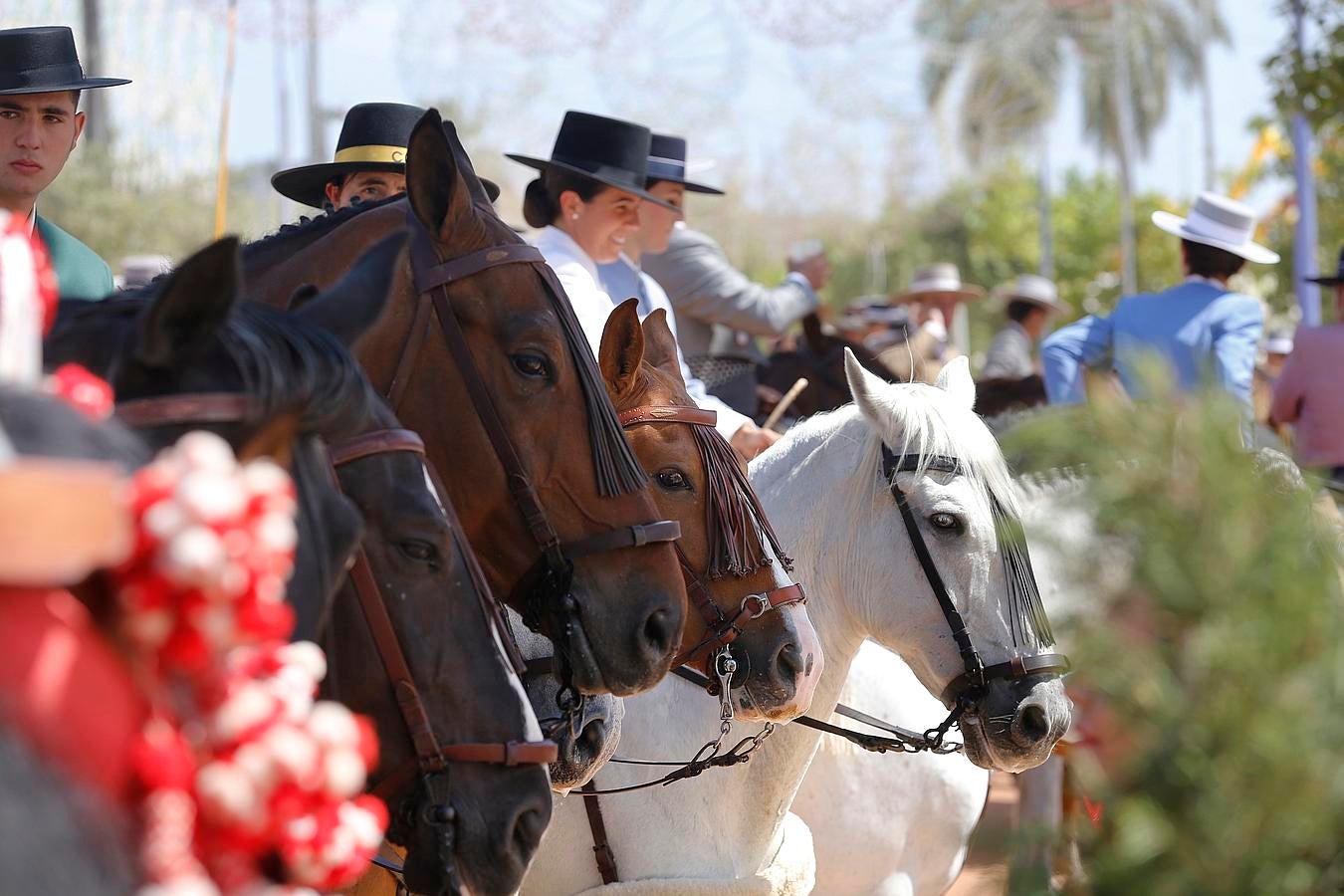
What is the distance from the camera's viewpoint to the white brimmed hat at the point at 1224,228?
7371mm

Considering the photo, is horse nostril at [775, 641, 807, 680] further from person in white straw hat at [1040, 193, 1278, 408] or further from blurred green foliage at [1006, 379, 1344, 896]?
person in white straw hat at [1040, 193, 1278, 408]

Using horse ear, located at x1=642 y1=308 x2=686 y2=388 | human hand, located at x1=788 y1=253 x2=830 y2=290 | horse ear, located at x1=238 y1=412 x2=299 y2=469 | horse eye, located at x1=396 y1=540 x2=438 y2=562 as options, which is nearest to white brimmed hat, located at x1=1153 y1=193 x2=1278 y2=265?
human hand, located at x1=788 y1=253 x2=830 y2=290

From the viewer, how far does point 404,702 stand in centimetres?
247

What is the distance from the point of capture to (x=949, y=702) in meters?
4.30

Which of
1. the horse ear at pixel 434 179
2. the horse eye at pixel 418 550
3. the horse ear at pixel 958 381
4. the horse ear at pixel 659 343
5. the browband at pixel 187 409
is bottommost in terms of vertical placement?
the horse ear at pixel 958 381

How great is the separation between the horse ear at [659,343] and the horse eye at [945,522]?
81 centimetres

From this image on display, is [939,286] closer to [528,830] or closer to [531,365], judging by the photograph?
[531,365]

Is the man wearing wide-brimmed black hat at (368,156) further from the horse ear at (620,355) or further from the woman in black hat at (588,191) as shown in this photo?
the horse ear at (620,355)

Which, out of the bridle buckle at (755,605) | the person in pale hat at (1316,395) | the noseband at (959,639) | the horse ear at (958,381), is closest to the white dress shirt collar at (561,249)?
the horse ear at (958,381)

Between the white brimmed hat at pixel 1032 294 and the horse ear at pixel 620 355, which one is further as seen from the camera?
the white brimmed hat at pixel 1032 294

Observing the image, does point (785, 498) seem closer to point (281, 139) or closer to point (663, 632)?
point (663, 632)

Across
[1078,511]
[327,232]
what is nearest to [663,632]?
[327,232]

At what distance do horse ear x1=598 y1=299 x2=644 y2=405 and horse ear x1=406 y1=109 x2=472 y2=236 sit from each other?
798mm

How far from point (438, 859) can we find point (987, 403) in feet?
24.1
